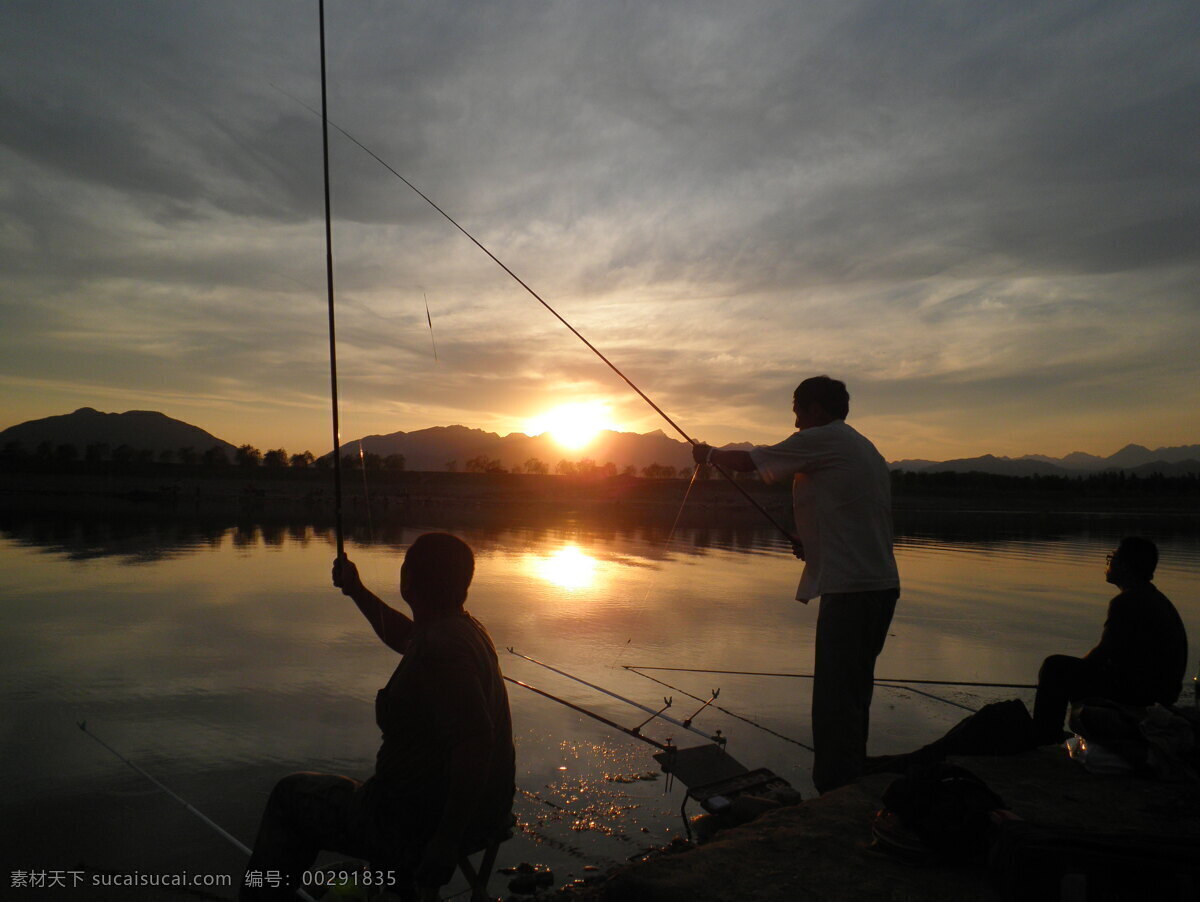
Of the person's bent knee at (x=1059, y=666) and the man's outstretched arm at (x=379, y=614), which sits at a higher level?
the man's outstretched arm at (x=379, y=614)

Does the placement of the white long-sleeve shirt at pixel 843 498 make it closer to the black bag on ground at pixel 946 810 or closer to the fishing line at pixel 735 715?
the black bag on ground at pixel 946 810

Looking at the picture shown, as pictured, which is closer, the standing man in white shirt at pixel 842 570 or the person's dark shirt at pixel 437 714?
the person's dark shirt at pixel 437 714

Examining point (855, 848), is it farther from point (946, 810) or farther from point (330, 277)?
point (330, 277)

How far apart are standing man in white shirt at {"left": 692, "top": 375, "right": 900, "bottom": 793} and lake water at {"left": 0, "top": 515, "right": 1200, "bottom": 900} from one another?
49.1 inches

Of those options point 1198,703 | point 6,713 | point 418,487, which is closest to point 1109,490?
point 418,487

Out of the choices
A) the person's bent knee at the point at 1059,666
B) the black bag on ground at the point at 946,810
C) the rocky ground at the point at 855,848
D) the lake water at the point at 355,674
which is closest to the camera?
the rocky ground at the point at 855,848

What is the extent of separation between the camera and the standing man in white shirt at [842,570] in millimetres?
3811

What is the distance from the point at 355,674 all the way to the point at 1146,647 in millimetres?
6272

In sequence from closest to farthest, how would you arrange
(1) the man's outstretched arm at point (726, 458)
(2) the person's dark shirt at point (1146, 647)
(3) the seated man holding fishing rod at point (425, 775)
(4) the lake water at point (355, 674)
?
(3) the seated man holding fishing rod at point (425, 775)
(1) the man's outstretched arm at point (726, 458)
(2) the person's dark shirt at point (1146, 647)
(4) the lake water at point (355, 674)

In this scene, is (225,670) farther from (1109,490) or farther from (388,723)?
(1109,490)

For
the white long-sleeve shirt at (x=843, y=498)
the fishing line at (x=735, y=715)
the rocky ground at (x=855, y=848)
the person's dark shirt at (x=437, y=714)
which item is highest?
Result: the white long-sleeve shirt at (x=843, y=498)

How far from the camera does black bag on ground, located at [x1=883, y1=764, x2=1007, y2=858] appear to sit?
2.91m

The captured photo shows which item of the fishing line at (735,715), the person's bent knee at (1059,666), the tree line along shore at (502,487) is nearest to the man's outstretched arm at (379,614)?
the person's bent knee at (1059,666)

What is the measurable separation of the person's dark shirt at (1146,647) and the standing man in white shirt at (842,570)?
1499mm
